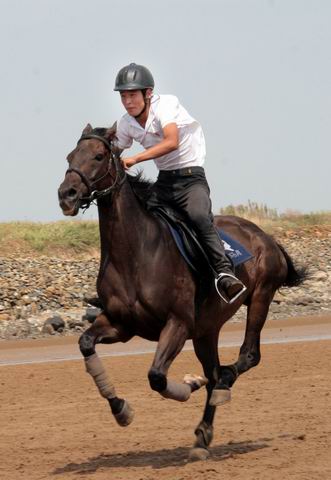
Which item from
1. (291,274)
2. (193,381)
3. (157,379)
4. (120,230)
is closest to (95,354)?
(157,379)

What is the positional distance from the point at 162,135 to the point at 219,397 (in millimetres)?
2468

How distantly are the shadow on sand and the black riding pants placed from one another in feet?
5.53

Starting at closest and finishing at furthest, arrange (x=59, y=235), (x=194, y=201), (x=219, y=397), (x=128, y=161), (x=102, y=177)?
1. (x=102, y=177)
2. (x=128, y=161)
3. (x=194, y=201)
4. (x=219, y=397)
5. (x=59, y=235)

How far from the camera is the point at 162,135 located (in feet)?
33.8

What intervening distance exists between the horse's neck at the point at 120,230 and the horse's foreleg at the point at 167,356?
0.66 meters

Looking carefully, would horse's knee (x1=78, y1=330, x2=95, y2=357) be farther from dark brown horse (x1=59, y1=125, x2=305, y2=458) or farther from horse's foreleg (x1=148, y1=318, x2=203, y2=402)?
horse's foreleg (x1=148, y1=318, x2=203, y2=402)

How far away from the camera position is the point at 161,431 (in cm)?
1233

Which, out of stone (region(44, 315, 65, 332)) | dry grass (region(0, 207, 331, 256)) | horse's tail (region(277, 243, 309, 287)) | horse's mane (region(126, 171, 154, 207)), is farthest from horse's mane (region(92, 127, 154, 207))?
dry grass (region(0, 207, 331, 256))

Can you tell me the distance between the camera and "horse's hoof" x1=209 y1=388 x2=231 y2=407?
36.1ft

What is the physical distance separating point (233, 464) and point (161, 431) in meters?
2.10

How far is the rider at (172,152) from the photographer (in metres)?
10.1

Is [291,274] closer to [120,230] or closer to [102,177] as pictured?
[120,230]

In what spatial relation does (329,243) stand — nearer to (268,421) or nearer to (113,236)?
(268,421)

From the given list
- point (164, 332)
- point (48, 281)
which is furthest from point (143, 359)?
point (48, 281)
